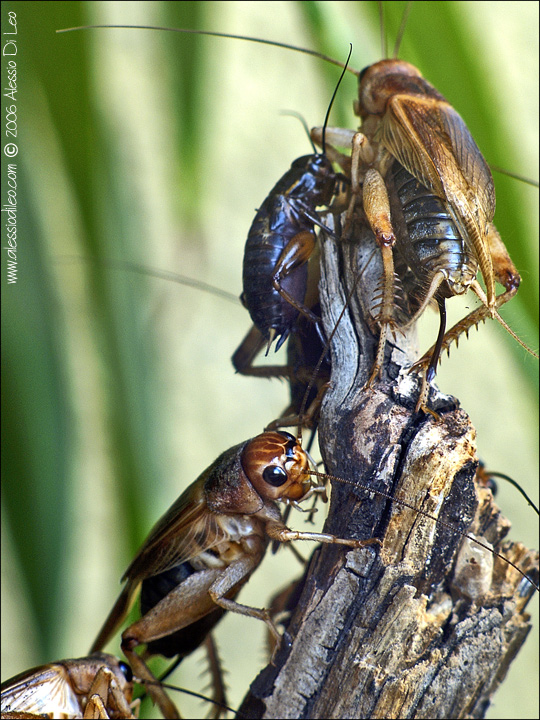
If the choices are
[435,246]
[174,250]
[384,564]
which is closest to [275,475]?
[384,564]

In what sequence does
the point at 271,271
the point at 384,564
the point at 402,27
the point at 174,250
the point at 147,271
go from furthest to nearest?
the point at 174,250, the point at 147,271, the point at 402,27, the point at 271,271, the point at 384,564

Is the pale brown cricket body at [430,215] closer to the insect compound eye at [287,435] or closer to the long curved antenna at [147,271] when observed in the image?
the insect compound eye at [287,435]

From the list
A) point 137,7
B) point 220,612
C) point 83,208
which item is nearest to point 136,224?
point 83,208

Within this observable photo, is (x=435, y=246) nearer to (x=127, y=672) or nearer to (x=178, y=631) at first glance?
(x=178, y=631)

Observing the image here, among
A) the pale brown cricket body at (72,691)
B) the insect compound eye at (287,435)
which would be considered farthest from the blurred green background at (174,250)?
the pale brown cricket body at (72,691)

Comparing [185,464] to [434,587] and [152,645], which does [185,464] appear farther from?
[434,587]

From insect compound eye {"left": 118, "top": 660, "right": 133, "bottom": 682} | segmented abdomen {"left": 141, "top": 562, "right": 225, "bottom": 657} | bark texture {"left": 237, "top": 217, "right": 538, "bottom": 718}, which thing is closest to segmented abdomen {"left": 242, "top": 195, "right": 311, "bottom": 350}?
bark texture {"left": 237, "top": 217, "right": 538, "bottom": 718}

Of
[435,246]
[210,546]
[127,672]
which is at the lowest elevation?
[127,672]

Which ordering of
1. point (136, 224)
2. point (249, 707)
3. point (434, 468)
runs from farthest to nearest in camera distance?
point (136, 224), point (249, 707), point (434, 468)
